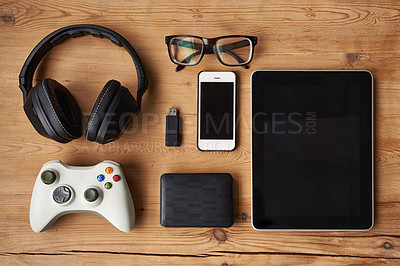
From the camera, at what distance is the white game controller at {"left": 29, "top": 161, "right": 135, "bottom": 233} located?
0.66 metres

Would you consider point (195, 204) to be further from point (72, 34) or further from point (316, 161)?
point (72, 34)

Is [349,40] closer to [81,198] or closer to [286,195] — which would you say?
[286,195]

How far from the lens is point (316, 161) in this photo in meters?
0.69

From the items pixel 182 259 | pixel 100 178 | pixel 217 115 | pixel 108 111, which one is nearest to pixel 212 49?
pixel 217 115

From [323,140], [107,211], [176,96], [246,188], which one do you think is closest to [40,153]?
[107,211]

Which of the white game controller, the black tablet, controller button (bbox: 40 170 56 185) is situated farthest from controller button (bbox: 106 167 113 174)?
the black tablet

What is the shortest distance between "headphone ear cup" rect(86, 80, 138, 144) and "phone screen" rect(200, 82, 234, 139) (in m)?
0.17

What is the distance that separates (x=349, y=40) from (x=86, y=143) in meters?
0.66

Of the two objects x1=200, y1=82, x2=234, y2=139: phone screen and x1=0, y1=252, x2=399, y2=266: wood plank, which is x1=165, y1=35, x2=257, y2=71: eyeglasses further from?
x1=0, y1=252, x2=399, y2=266: wood plank

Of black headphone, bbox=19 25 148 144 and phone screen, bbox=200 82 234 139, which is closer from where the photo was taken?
black headphone, bbox=19 25 148 144

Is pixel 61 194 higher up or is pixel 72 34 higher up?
pixel 72 34

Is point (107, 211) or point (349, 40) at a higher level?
point (349, 40)

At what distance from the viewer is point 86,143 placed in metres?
0.71

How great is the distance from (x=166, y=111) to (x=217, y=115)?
0.12 m
